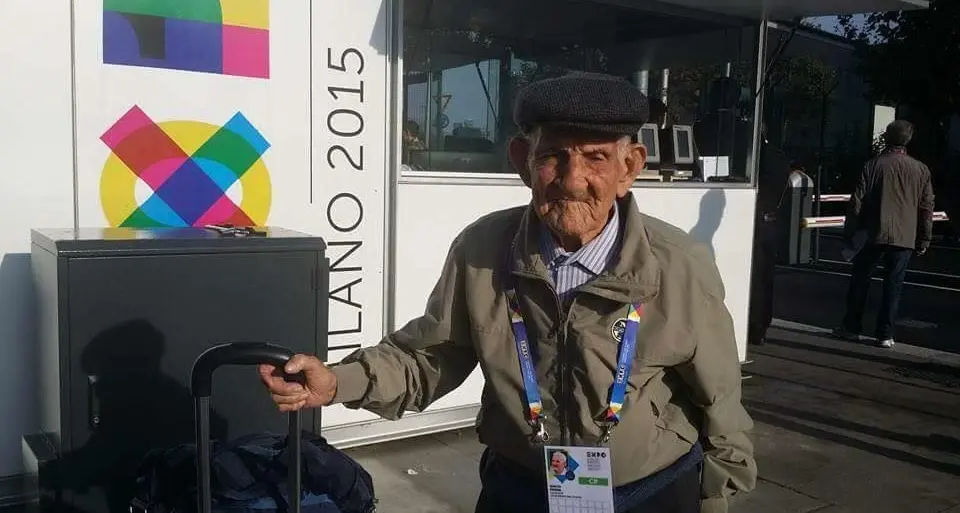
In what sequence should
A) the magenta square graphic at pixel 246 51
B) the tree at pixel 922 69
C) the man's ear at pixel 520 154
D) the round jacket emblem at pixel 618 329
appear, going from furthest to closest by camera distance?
1. the tree at pixel 922 69
2. the magenta square graphic at pixel 246 51
3. the man's ear at pixel 520 154
4. the round jacket emblem at pixel 618 329

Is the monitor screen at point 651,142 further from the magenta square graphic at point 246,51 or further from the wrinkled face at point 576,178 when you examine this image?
the wrinkled face at point 576,178

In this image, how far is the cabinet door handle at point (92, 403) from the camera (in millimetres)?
2691

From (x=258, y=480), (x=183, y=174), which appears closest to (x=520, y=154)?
(x=258, y=480)

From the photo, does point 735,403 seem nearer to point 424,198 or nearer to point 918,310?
point 424,198

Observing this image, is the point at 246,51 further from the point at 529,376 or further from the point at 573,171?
the point at 529,376

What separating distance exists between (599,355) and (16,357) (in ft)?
9.42

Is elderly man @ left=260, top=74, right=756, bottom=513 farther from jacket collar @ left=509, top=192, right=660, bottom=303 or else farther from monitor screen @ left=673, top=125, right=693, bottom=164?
monitor screen @ left=673, top=125, right=693, bottom=164

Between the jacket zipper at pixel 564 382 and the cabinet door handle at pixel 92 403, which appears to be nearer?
the jacket zipper at pixel 564 382

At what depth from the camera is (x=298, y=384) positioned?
1911mm

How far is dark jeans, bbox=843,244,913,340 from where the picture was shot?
26.8 feet

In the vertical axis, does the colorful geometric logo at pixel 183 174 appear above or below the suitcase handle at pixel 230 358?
above

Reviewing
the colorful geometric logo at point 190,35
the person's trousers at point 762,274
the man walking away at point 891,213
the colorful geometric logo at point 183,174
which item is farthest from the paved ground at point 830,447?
the colorful geometric logo at point 190,35

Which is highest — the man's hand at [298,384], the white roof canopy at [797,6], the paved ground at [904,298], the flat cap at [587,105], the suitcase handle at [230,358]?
the white roof canopy at [797,6]

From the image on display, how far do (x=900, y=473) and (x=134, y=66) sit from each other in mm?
4508
